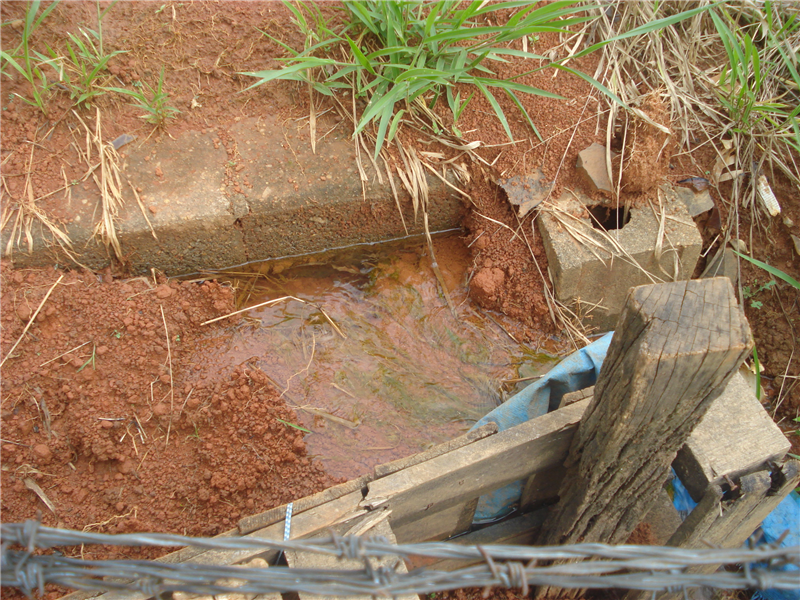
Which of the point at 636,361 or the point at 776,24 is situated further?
the point at 776,24

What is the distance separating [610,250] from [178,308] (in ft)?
6.56

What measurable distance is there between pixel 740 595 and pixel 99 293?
298 cm

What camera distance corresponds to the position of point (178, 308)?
7.94ft

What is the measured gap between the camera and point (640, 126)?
2.62 meters

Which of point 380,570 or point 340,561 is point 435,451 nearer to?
point 340,561

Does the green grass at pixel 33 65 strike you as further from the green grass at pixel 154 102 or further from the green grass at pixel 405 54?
the green grass at pixel 405 54

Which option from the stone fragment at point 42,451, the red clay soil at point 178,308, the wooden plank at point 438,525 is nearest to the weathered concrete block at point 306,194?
the red clay soil at point 178,308

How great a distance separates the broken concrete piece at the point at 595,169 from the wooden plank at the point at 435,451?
1.46 meters

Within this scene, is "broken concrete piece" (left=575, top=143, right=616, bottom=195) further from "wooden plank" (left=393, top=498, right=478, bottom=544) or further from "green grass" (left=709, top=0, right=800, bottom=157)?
"wooden plank" (left=393, top=498, right=478, bottom=544)

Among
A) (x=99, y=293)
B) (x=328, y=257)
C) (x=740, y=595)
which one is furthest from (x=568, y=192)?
(x=99, y=293)

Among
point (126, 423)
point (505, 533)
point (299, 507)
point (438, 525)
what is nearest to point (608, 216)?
point (505, 533)

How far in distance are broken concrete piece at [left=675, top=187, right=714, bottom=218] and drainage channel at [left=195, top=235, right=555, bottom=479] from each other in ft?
3.44

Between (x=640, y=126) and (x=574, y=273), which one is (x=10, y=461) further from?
(x=640, y=126)

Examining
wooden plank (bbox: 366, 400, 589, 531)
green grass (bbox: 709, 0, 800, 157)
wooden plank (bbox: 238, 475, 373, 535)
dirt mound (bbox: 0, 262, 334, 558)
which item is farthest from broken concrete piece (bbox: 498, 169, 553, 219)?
wooden plank (bbox: 238, 475, 373, 535)
